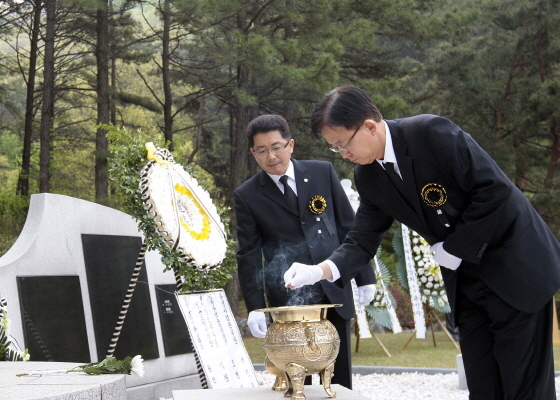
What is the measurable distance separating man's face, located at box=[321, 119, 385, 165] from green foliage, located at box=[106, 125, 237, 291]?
253 centimetres

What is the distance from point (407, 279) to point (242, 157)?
6.05 meters

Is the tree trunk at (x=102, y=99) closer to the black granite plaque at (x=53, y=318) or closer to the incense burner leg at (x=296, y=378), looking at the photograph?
the black granite plaque at (x=53, y=318)

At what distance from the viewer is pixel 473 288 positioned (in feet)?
9.60

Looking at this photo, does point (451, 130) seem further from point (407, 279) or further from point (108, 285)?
point (407, 279)

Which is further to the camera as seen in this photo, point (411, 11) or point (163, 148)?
point (411, 11)

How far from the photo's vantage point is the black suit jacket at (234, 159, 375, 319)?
3979mm

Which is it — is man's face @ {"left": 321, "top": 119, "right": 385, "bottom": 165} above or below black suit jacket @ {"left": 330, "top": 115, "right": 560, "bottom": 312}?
above

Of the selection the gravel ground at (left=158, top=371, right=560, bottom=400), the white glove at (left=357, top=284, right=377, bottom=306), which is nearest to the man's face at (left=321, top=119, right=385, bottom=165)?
the white glove at (left=357, top=284, right=377, bottom=306)

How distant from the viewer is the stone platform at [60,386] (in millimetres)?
2758

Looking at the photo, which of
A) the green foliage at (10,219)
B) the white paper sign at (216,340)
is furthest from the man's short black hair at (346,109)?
the green foliage at (10,219)

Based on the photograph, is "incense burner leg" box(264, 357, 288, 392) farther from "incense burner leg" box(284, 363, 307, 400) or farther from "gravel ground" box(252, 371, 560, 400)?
"gravel ground" box(252, 371, 560, 400)

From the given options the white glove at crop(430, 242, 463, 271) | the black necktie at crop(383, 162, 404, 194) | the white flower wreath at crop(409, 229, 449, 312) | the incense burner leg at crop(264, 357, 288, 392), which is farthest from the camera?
the white flower wreath at crop(409, 229, 449, 312)

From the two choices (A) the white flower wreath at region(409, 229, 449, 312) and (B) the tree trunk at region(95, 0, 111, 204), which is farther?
(B) the tree trunk at region(95, 0, 111, 204)

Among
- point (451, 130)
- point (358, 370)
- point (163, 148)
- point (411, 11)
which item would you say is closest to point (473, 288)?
point (451, 130)
